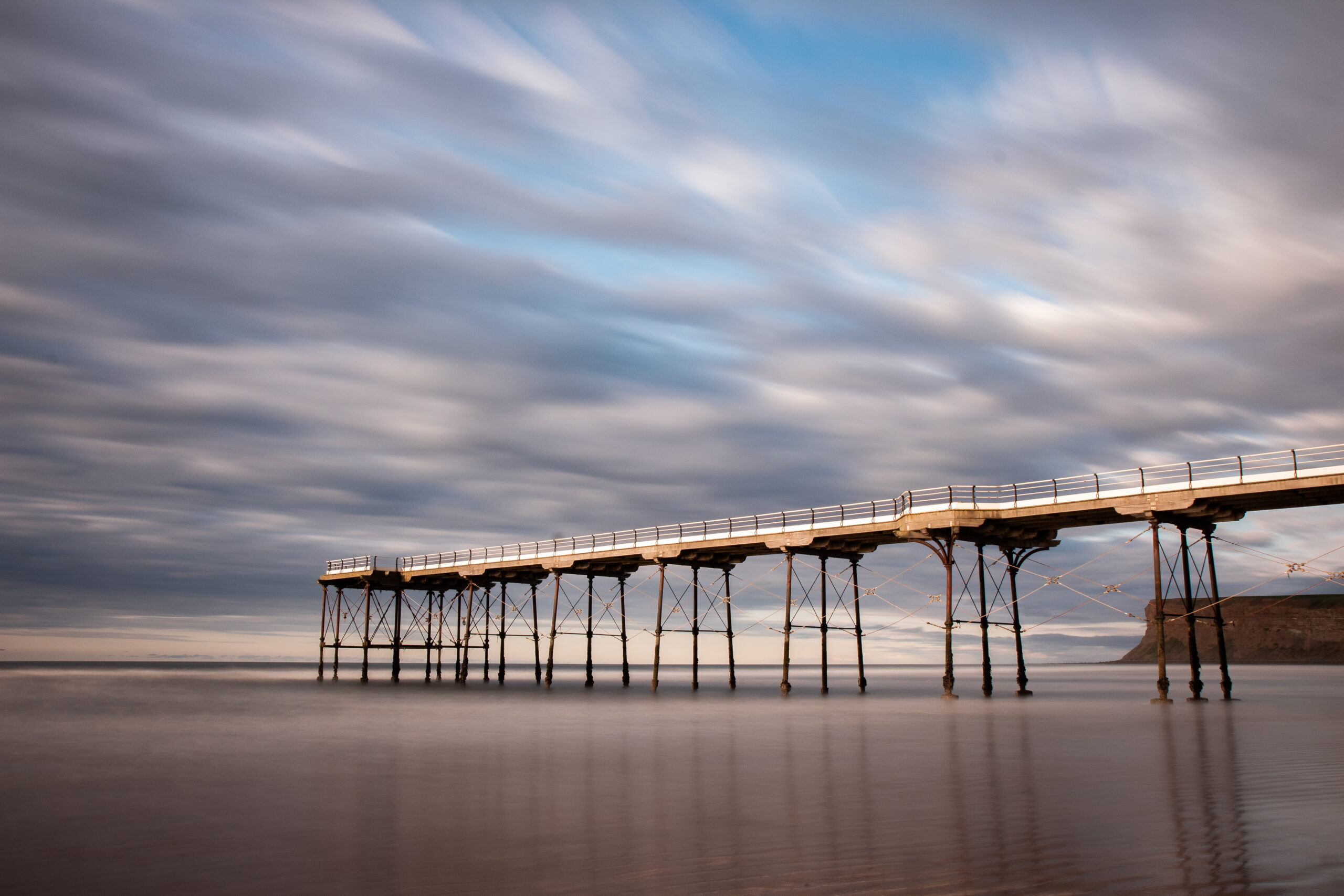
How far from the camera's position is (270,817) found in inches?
615

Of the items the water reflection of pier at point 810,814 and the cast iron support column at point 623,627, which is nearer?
the water reflection of pier at point 810,814

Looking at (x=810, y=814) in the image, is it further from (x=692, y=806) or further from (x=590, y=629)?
(x=590, y=629)

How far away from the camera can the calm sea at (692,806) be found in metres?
10.7

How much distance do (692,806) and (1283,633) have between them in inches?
7594

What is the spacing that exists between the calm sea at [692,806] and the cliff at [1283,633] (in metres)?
156

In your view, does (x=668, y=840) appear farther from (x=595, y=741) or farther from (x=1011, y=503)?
(x=1011, y=503)

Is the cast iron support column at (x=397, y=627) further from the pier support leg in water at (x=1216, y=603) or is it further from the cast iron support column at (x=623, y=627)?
the pier support leg in water at (x=1216, y=603)

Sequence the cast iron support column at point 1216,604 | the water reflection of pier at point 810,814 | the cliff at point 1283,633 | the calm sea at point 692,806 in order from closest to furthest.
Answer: the water reflection of pier at point 810,814
the calm sea at point 692,806
the cast iron support column at point 1216,604
the cliff at point 1283,633

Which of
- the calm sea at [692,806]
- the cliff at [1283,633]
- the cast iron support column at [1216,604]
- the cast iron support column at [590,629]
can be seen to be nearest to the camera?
the calm sea at [692,806]

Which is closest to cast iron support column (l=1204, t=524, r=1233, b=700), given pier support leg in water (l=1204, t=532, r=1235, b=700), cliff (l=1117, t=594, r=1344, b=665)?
pier support leg in water (l=1204, t=532, r=1235, b=700)

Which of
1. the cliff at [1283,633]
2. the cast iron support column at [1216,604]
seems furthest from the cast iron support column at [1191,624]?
the cliff at [1283,633]

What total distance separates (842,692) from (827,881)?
57564mm

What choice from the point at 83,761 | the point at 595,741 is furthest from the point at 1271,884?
the point at 83,761

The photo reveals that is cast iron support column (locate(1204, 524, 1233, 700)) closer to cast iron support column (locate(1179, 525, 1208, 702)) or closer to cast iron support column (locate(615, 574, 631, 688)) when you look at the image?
cast iron support column (locate(1179, 525, 1208, 702))
